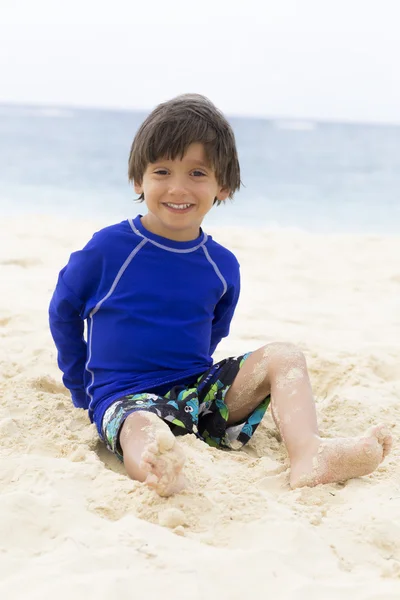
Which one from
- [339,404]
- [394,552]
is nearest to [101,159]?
[339,404]

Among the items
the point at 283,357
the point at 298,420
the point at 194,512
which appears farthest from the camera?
the point at 283,357

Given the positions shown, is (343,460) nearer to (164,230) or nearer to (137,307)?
(137,307)

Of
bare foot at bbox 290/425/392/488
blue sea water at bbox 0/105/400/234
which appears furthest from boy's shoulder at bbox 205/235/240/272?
blue sea water at bbox 0/105/400/234

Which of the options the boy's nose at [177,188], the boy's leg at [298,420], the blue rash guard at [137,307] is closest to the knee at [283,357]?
the boy's leg at [298,420]

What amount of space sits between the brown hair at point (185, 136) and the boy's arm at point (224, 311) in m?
0.35

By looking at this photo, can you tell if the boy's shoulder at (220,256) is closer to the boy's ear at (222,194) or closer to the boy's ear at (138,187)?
the boy's ear at (222,194)

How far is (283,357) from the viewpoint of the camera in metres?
2.21

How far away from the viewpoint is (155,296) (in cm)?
226

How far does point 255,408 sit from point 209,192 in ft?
2.36

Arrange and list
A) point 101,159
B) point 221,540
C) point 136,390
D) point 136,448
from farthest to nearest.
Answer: point 101,159 < point 136,390 < point 136,448 < point 221,540

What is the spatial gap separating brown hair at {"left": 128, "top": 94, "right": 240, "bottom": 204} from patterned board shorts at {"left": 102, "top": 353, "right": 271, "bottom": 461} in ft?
2.11

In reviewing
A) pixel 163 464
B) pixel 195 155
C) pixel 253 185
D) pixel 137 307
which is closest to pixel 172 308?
pixel 137 307

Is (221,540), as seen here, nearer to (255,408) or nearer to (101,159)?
(255,408)

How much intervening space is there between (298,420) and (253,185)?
41.1 ft
